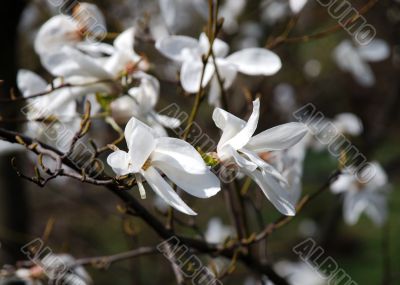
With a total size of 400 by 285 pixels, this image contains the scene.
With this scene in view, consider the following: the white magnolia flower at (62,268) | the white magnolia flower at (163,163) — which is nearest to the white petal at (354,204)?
the white magnolia flower at (62,268)

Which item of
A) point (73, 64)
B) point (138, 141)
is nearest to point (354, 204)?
point (73, 64)

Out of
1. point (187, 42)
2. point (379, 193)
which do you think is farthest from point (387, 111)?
point (187, 42)

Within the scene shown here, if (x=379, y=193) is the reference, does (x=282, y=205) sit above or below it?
above

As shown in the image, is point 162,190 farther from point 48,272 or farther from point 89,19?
point 89,19

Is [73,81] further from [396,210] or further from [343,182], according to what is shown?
[396,210]

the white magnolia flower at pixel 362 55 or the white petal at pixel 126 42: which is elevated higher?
the white petal at pixel 126 42

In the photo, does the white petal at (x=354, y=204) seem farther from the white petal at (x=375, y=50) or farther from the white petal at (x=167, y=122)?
the white petal at (x=167, y=122)
